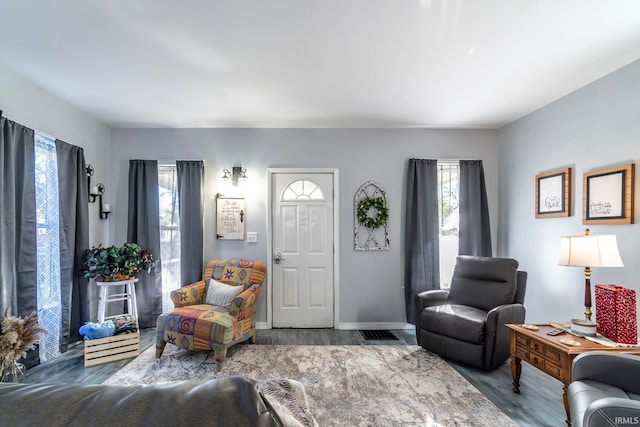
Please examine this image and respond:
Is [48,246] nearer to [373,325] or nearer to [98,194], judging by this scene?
[98,194]

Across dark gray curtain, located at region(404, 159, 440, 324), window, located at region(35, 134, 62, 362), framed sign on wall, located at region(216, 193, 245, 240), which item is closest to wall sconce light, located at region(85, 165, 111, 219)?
window, located at region(35, 134, 62, 362)

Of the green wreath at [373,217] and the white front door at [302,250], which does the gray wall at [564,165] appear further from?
the white front door at [302,250]

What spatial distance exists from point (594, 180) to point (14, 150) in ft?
16.0

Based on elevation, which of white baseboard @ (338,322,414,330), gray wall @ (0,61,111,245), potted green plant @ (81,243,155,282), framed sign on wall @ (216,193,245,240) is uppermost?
gray wall @ (0,61,111,245)

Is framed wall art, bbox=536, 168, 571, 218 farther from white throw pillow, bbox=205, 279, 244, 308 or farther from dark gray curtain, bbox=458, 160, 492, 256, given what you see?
white throw pillow, bbox=205, 279, 244, 308

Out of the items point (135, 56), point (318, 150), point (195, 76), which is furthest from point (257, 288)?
point (135, 56)

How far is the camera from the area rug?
2.04 m

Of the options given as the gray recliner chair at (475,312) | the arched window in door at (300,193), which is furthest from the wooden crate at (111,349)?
the gray recliner chair at (475,312)

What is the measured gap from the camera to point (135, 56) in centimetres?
227

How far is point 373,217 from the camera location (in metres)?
3.83

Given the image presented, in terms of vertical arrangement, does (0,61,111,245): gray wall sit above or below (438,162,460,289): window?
above

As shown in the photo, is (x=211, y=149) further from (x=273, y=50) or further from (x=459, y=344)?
(x=459, y=344)

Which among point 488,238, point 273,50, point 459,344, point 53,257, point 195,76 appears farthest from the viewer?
point 488,238

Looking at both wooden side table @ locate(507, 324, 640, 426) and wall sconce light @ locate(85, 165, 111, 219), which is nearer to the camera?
wooden side table @ locate(507, 324, 640, 426)
